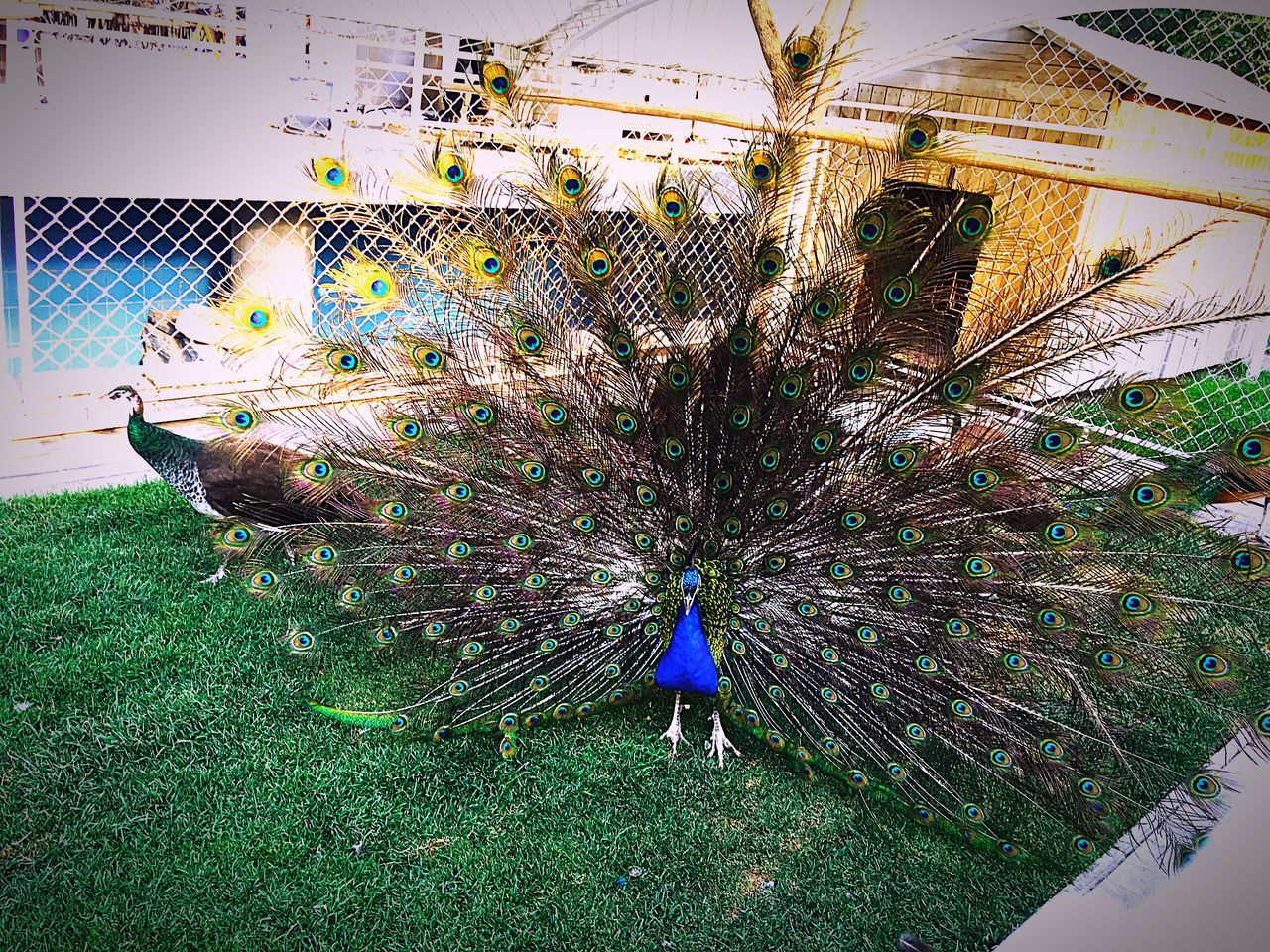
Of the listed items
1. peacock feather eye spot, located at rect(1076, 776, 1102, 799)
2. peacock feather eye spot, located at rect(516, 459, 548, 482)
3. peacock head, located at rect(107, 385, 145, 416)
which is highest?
peacock feather eye spot, located at rect(516, 459, 548, 482)

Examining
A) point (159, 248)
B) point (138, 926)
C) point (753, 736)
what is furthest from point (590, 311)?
point (159, 248)

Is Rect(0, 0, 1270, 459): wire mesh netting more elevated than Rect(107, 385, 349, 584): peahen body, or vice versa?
Rect(0, 0, 1270, 459): wire mesh netting

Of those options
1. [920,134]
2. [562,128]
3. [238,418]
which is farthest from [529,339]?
[562,128]

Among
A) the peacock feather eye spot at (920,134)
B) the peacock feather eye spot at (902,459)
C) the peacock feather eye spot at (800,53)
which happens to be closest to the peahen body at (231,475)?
the peacock feather eye spot at (902,459)

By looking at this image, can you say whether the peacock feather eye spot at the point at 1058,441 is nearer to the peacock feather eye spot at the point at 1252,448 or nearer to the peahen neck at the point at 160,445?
the peacock feather eye spot at the point at 1252,448

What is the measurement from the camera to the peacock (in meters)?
2.35

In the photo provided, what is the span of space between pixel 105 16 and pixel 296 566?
8.97 feet

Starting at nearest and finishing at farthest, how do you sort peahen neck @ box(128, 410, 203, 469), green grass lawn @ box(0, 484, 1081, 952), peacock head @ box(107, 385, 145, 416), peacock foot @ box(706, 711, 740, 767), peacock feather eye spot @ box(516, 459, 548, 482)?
1. green grass lawn @ box(0, 484, 1081, 952)
2. peacock feather eye spot @ box(516, 459, 548, 482)
3. peacock foot @ box(706, 711, 740, 767)
4. peahen neck @ box(128, 410, 203, 469)
5. peacock head @ box(107, 385, 145, 416)

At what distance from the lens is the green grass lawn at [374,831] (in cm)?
214

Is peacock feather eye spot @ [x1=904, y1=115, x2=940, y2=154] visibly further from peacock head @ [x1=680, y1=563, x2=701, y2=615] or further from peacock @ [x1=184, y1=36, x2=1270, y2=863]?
peacock head @ [x1=680, y1=563, x2=701, y2=615]

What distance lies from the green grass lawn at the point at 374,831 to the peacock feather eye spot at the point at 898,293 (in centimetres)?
150

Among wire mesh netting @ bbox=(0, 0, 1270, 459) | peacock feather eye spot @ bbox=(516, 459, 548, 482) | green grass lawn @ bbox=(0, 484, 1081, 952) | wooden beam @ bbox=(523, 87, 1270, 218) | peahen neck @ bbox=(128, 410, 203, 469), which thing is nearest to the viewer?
green grass lawn @ bbox=(0, 484, 1081, 952)

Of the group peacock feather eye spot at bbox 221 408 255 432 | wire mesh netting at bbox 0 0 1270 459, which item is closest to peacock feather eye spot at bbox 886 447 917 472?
wire mesh netting at bbox 0 0 1270 459

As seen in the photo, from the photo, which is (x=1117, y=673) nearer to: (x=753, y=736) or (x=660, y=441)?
(x=753, y=736)
